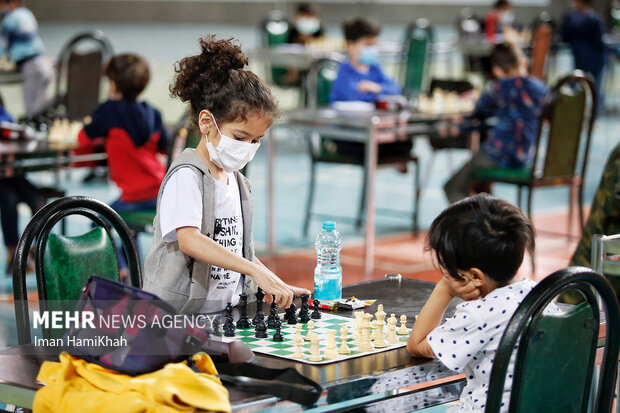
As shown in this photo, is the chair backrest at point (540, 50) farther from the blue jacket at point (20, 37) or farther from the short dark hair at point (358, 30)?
the blue jacket at point (20, 37)

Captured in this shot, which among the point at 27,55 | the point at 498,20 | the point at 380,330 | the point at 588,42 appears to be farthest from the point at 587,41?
the point at 380,330

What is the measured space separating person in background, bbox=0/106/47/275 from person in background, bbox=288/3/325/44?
17.8 ft

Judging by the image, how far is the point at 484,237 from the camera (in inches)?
76.1

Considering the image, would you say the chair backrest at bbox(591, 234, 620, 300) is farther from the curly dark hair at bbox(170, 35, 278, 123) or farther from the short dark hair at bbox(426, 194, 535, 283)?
the curly dark hair at bbox(170, 35, 278, 123)

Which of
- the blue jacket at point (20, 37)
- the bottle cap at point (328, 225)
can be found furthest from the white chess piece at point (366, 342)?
the blue jacket at point (20, 37)

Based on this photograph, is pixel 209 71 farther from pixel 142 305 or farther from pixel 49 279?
pixel 142 305

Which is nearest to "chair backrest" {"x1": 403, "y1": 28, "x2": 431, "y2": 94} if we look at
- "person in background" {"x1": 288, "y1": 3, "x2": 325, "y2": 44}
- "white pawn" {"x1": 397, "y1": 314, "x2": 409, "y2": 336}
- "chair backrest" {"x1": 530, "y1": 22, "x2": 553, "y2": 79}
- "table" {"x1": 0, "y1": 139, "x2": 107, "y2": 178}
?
"person in background" {"x1": 288, "y1": 3, "x2": 325, "y2": 44}

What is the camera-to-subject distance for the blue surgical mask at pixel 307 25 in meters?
10.5

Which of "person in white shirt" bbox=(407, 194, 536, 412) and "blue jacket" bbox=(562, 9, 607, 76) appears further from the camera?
"blue jacket" bbox=(562, 9, 607, 76)

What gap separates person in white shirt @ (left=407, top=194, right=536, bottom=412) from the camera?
1.94m

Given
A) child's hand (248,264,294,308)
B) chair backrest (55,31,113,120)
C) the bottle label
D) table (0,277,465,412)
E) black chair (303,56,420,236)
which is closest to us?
table (0,277,465,412)

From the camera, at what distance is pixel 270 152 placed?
561 centimetres

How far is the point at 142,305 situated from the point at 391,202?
5497 millimetres

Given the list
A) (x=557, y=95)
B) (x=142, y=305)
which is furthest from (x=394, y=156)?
(x=142, y=305)
